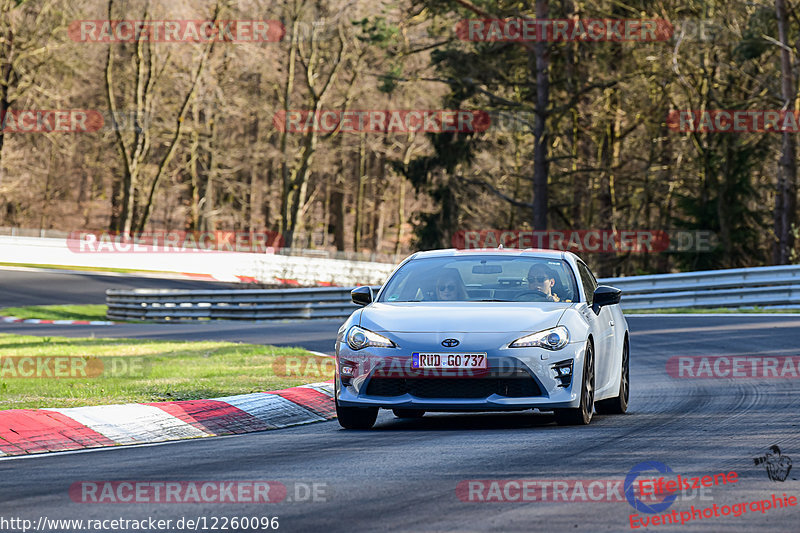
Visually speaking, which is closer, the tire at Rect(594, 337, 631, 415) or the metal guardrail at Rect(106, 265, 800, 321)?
the tire at Rect(594, 337, 631, 415)

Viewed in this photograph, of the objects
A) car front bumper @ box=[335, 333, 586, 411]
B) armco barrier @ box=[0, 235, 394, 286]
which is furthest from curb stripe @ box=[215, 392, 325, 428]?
armco barrier @ box=[0, 235, 394, 286]

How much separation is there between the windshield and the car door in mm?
281

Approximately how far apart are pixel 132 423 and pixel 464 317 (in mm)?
2706

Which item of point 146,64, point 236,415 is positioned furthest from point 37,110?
point 236,415

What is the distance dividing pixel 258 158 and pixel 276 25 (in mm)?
10631

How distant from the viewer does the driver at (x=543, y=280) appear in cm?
980

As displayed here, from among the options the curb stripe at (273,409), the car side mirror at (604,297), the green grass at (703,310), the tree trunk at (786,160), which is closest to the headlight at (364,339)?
the curb stripe at (273,409)

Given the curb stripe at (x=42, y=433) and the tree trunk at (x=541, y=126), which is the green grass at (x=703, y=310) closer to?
the tree trunk at (x=541, y=126)

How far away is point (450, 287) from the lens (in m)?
9.81

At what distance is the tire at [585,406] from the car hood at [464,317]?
1.42ft

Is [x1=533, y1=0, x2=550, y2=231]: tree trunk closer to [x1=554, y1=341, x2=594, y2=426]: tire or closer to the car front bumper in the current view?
[x1=554, y1=341, x2=594, y2=426]: tire

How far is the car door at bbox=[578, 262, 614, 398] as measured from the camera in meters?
9.51

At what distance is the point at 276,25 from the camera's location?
54094 mm

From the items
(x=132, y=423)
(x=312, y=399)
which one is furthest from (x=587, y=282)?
(x=132, y=423)
